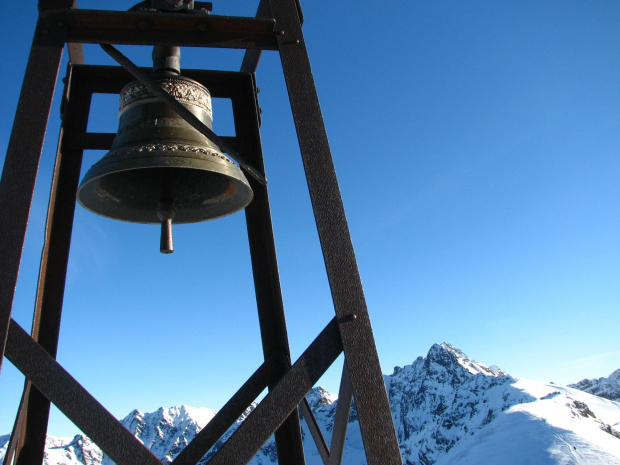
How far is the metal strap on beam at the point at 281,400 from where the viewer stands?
1.79 m

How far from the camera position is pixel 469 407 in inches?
7377

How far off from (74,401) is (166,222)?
1.04 m

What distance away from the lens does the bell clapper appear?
2.56 meters

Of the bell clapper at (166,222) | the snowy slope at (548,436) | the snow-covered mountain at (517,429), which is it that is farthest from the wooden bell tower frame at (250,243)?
the snowy slope at (548,436)

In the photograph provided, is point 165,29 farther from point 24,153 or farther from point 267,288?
point 267,288

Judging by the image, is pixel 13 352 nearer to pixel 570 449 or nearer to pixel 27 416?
pixel 27 416

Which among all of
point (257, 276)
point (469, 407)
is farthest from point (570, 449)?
point (257, 276)

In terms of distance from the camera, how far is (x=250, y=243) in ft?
10.2

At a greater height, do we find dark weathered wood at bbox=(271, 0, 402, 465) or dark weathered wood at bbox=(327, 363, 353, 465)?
dark weathered wood at bbox=(271, 0, 402, 465)

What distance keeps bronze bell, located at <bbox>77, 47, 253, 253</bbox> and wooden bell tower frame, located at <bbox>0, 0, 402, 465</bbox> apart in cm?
27

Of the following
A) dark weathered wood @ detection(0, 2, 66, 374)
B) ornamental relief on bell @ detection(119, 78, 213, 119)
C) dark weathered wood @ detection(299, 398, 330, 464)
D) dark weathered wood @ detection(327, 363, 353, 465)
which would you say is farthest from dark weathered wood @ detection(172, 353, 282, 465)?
ornamental relief on bell @ detection(119, 78, 213, 119)

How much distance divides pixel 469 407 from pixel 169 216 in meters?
203

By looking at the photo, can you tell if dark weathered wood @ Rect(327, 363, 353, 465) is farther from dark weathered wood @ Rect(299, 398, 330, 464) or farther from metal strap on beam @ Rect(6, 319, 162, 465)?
metal strap on beam @ Rect(6, 319, 162, 465)

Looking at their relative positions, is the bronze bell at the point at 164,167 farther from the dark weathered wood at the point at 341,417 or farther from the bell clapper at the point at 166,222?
the dark weathered wood at the point at 341,417
